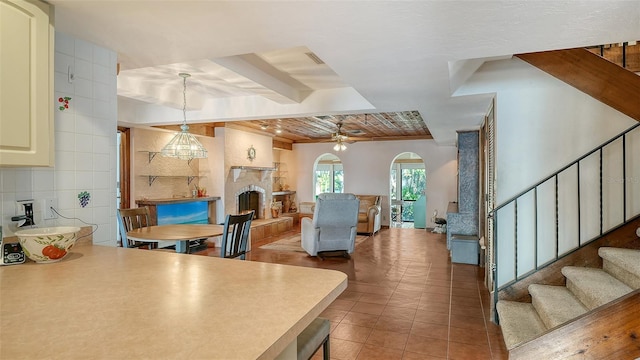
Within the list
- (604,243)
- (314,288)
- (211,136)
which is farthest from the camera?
(211,136)

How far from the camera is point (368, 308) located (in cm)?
346

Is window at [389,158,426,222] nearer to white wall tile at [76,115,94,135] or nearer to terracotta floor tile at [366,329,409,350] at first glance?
terracotta floor tile at [366,329,409,350]

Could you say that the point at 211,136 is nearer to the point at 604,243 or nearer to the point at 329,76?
the point at 329,76

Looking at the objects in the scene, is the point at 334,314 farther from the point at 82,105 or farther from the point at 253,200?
the point at 253,200

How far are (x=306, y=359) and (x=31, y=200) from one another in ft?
5.30

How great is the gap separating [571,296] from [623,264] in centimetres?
47

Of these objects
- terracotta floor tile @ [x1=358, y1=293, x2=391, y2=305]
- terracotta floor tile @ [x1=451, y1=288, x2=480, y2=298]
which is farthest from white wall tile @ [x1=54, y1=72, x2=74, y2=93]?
terracotta floor tile @ [x1=451, y1=288, x2=480, y2=298]

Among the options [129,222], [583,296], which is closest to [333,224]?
[129,222]

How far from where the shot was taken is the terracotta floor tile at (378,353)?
2.51 metres

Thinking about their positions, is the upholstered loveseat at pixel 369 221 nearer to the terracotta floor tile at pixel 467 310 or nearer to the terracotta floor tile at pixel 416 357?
the terracotta floor tile at pixel 467 310

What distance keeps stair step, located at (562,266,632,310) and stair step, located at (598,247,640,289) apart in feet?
0.13

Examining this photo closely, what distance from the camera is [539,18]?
175cm

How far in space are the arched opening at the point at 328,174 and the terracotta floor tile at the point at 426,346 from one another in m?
7.68

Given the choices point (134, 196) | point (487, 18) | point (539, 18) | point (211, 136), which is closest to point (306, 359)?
point (487, 18)
